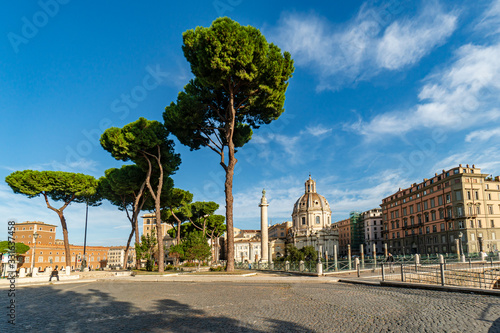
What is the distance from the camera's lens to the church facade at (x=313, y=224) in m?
92.9

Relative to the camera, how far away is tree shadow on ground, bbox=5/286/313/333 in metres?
6.25

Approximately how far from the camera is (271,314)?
24.4 feet

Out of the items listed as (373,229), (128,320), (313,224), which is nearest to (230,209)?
(128,320)

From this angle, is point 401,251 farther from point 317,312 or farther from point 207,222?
point 317,312

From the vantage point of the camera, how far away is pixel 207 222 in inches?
2606

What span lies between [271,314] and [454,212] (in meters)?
53.8

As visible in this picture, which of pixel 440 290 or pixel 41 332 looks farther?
pixel 440 290

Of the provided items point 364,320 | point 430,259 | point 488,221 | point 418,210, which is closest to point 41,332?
point 364,320

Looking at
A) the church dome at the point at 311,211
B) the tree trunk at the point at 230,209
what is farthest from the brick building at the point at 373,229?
the tree trunk at the point at 230,209

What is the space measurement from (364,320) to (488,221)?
181 ft

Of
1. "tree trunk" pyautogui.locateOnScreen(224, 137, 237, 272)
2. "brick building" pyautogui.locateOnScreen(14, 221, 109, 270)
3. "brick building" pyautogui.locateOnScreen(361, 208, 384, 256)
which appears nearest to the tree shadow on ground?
"tree trunk" pyautogui.locateOnScreen(224, 137, 237, 272)

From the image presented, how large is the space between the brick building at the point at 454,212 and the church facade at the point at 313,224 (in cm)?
2985

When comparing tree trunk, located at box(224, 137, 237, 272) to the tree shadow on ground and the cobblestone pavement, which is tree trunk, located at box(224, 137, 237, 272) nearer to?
the cobblestone pavement

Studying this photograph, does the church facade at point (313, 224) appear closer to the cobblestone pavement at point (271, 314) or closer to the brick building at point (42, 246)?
the brick building at point (42, 246)
